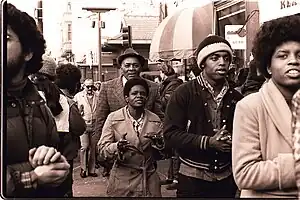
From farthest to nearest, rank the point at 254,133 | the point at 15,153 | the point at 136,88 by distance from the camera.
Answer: the point at 136,88
the point at 15,153
the point at 254,133

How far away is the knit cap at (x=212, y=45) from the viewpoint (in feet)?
8.08

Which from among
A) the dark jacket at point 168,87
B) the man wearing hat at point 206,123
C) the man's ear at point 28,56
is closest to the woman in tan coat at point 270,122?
the man wearing hat at point 206,123

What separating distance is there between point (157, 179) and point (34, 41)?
95 cm

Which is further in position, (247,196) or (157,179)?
(157,179)

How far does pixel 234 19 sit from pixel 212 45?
17 cm

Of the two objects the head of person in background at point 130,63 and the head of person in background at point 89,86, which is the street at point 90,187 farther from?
the head of person in background at point 130,63

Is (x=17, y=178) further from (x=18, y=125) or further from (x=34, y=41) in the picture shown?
(x=34, y=41)

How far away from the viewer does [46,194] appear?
2.49 metres

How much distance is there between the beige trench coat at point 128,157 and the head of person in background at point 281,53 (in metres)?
0.61

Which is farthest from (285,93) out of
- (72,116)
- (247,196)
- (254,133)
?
(72,116)

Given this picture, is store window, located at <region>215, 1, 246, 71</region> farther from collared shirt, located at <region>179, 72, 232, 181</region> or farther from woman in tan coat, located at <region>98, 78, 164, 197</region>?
woman in tan coat, located at <region>98, 78, 164, 197</region>

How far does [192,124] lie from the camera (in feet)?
8.28

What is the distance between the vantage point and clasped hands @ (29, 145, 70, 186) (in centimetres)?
243

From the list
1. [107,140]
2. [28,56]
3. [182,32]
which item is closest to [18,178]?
[107,140]
